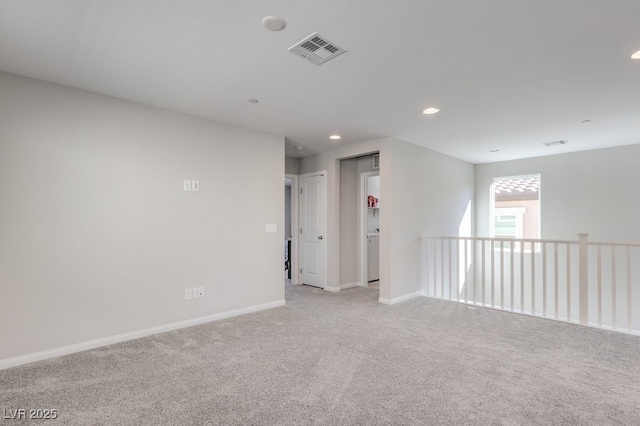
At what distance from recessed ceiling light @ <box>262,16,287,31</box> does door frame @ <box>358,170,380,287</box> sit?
3995mm

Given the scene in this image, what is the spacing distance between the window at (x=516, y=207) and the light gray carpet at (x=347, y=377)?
3251 mm

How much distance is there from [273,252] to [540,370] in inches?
127

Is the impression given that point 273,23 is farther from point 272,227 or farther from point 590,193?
point 590,193

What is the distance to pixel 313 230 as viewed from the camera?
229 inches

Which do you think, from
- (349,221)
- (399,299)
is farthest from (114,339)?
(349,221)

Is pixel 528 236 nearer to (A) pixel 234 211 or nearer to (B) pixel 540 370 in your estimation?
(B) pixel 540 370

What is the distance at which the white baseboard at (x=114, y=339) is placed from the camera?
2.66 metres

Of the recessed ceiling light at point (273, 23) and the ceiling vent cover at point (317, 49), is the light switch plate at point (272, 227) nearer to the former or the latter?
the ceiling vent cover at point (317, 49)

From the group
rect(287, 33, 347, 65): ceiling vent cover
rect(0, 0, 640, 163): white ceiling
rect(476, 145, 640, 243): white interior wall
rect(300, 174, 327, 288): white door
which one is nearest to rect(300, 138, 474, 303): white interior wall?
rect(300, 174, 327, 288): white door

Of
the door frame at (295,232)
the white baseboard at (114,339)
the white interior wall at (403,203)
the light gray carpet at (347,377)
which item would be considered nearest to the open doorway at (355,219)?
the white interior wall at (403,203)

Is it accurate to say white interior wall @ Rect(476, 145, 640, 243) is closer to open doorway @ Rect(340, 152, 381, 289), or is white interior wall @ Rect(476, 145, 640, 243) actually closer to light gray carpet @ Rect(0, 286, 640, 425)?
light gray carpet @ Rect(0, 286, 640, 425)

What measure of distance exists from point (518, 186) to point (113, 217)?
7180mm

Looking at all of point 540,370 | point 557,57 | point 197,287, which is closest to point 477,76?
point 557,57

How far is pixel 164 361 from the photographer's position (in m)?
2.74
